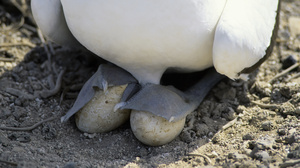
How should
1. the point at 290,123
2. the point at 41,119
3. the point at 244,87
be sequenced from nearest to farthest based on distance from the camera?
1. the point at 290,123
2. the point at 41,119
3. the point at 244,87

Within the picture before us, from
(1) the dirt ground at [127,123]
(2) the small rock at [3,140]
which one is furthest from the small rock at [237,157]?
(2) the small rock at [3,140]

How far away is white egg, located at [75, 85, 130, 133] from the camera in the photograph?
8.73 feet

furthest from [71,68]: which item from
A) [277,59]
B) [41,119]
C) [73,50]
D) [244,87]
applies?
[277,59]

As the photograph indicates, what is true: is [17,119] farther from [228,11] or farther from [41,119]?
Result: [228,11]

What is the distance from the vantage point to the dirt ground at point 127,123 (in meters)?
2.39

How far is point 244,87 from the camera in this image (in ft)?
10.3

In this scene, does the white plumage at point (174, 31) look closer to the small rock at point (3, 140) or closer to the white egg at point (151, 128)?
the white egg at point (151, 128)

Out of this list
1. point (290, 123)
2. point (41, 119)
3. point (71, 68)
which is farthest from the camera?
point (71, 68)

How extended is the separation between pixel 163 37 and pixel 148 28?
11cm

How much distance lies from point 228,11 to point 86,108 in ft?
3.61

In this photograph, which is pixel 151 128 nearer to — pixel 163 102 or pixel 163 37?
pixel 163 102

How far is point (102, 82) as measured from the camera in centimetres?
262

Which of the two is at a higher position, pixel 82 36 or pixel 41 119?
pixel 82 36

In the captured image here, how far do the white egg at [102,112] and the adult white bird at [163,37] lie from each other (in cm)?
5
